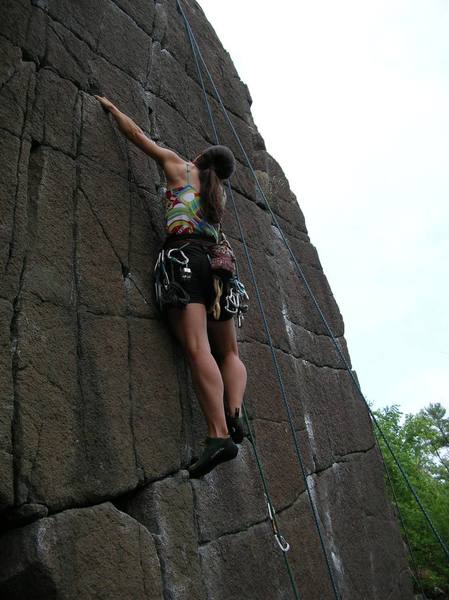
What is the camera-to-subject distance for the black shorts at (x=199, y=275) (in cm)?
348

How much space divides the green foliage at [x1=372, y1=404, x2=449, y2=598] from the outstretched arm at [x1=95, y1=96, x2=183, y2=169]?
4035 millimetres

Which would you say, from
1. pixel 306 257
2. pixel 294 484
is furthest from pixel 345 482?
pixel 306 257

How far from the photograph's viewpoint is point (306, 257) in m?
6.23

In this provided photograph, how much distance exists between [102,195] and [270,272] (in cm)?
197

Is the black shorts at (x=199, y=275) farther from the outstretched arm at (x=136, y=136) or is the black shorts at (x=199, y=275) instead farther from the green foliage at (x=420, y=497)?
the green foliage at (x=420, y=497)

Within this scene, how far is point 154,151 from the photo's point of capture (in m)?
3.75

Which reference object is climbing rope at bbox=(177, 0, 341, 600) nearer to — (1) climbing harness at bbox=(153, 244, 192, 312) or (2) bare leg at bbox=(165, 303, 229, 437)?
(2) bare leg at bbox=(165, 303, 229, 437)

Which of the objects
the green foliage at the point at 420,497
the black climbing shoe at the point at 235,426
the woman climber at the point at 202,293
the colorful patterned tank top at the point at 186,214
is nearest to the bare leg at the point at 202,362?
the woman climber at the point at 202,293

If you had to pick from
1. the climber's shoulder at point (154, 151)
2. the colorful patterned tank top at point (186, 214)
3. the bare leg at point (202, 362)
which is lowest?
the bare leg at point (202, 362)

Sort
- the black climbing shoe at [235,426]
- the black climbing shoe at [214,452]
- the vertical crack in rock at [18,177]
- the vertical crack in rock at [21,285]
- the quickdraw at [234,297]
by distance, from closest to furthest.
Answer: the vertical crack in rock at [21,285] → the vertical crack in rock at [18,177] → the black climbing shoe at [214,452] → the black climbing shoe at [235,426] → the quickdraw at [234,297]

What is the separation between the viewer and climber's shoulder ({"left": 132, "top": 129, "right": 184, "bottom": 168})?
12.2 feet

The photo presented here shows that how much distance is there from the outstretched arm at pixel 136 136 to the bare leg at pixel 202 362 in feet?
2.97

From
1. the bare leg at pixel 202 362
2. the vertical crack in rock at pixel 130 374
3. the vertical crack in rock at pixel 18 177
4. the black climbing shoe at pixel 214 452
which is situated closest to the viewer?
the vertical crack in rock at pixel 18 177

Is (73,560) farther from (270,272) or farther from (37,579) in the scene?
(270,272)
